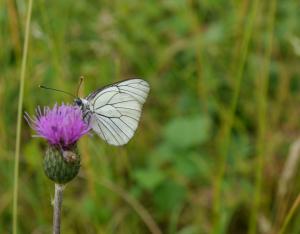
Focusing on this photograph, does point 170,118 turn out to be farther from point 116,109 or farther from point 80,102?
point 80,102

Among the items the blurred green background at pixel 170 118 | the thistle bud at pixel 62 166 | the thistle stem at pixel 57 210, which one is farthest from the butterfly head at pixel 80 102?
the blurred green background at pixel 170 118

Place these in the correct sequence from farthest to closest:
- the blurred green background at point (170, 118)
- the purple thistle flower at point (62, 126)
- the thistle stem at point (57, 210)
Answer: the blurred green background at point (170, 118)
the purple thistle flower at point (62, 126)
the thistle stem at point (57, 210)

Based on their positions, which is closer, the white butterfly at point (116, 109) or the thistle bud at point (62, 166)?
the thistle bud at point (62, 166)

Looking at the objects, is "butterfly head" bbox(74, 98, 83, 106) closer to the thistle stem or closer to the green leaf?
the thistle stem

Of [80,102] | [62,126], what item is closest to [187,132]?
[80,102]

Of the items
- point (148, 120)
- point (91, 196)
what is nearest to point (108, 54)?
point (148, 120)

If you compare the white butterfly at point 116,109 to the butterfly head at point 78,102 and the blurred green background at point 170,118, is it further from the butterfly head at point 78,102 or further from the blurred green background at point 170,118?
the blurred green background at point 170,118
